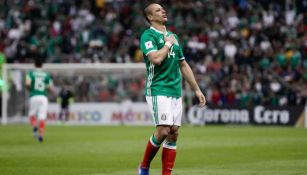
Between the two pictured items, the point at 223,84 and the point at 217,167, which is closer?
the point at 217,167

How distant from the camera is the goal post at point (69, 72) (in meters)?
39.7

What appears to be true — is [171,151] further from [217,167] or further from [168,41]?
[217,167]

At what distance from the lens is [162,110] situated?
11.4 metres

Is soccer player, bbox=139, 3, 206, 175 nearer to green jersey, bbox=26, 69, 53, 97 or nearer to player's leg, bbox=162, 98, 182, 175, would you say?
player's leg, bbox=162, 98, 182, 175

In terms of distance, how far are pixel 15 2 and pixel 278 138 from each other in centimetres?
2568

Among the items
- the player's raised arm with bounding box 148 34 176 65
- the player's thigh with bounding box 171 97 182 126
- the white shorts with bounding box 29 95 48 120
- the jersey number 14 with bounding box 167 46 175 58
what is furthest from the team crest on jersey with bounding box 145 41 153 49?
the white shorts with bounding box 29 95 48 120

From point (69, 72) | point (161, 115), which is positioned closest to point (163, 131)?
point (161, 115)

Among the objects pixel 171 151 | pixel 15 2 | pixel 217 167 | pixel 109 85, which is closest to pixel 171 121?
pixel 171 151

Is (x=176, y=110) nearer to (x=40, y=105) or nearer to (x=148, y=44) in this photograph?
(x=148, y=44)

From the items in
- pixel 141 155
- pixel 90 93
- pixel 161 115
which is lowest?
pixel 90 93

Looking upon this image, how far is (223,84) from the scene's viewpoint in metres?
37.7

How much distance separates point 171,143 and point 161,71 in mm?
1122

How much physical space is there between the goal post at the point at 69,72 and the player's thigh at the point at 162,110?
2774cm

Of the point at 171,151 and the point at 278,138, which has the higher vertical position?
the point at 171,151
